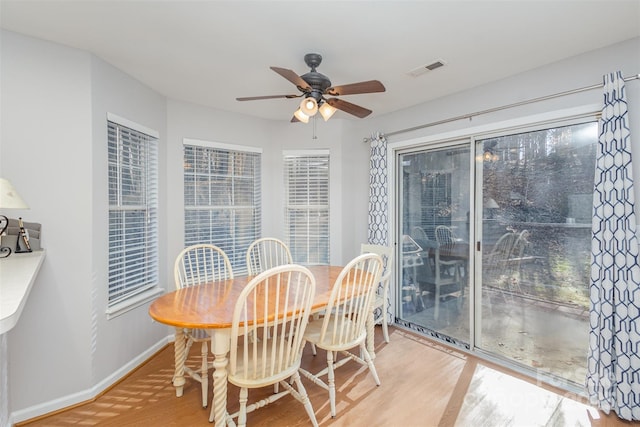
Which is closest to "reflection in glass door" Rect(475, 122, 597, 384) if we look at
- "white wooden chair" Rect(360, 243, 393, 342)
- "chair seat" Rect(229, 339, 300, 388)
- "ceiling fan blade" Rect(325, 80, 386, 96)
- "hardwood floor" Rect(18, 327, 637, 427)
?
"hardwood floor" Rect(18, 327, 637, 427)

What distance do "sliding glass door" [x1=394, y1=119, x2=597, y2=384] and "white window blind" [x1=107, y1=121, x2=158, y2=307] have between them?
2.76 m

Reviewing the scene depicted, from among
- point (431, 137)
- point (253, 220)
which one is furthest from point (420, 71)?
point (253, 220)

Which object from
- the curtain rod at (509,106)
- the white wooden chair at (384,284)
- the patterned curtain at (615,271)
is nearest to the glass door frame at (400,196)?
the curtain rod at (509,106)

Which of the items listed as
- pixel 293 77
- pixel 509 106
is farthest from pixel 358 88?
pixel 509 106

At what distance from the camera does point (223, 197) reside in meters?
3.71

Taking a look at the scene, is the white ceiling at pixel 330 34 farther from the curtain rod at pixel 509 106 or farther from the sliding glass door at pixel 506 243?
the sliding glass door at pixel 506 243

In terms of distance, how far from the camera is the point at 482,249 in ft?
9.84

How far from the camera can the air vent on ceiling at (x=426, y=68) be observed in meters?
2.43

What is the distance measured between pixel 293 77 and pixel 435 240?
2412 mm

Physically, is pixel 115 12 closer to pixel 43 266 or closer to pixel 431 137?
pixel 43 266

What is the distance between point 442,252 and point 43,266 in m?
3.52

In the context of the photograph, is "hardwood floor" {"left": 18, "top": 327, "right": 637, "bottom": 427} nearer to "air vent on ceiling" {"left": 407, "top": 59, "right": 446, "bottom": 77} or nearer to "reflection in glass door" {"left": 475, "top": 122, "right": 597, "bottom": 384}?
"reflection in glass door" {"left": 475, "top": 122, "right": 597, "bottom": 384}

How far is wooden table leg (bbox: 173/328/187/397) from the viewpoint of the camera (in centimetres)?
225

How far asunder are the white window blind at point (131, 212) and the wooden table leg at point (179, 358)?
77 centimetres
